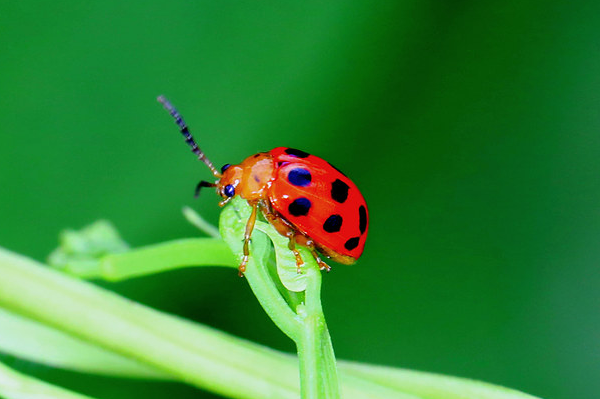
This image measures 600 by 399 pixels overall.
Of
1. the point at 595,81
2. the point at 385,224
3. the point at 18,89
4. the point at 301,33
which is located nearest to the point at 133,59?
the point at 18,89

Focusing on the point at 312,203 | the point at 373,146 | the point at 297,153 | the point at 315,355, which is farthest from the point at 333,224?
the point at 373,146

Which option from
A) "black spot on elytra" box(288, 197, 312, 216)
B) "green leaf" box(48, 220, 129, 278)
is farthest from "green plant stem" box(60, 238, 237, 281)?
"black spot on elytra" box(288, 197, 312, 216)

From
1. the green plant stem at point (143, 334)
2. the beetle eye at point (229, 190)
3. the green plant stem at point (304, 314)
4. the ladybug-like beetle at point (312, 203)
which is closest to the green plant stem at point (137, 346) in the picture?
the green plant stem at point (143, 334)

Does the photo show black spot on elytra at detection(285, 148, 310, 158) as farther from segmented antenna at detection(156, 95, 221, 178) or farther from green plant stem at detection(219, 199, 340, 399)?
green plant stem at detection(219, 199, 340, 399)

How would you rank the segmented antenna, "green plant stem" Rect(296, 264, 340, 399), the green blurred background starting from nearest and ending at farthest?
1. "green plant stem" Rect(296, 264, 340, 399)
2. the segmented antenna
3. the green blurred background

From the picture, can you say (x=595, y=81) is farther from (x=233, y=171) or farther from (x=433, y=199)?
(x=233, y=171)

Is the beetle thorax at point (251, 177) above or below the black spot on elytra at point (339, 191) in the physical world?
above

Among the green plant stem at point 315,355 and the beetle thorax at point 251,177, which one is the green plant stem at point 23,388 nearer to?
the green plant stem at point 315,355
